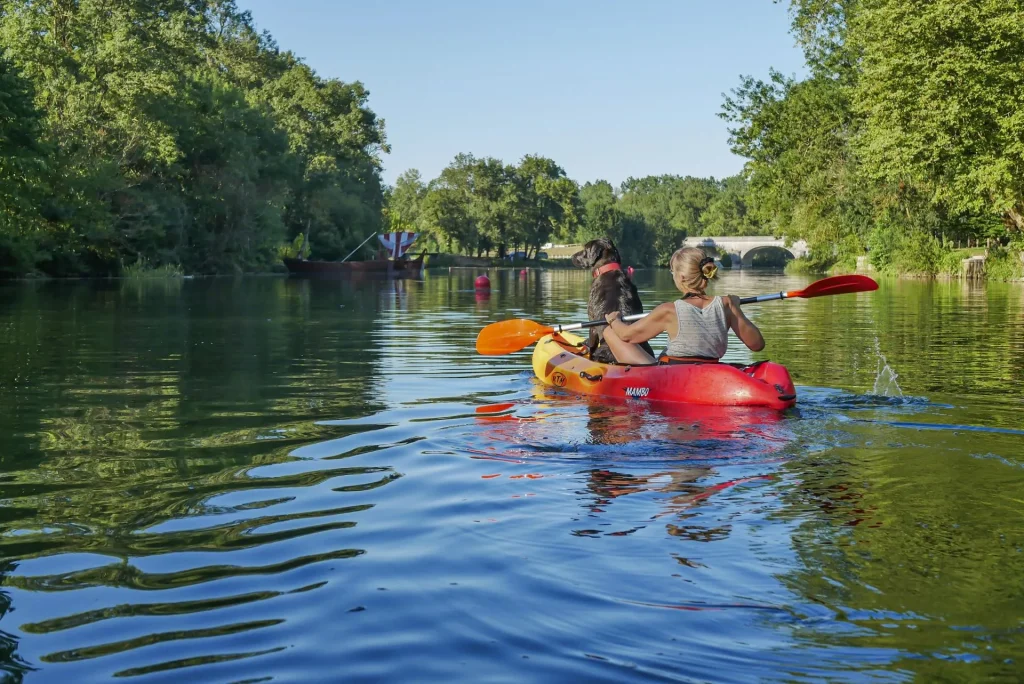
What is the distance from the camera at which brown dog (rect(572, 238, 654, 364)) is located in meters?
12.3

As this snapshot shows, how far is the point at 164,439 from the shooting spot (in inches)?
334

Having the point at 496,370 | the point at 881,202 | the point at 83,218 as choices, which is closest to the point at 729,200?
the point at 881,202

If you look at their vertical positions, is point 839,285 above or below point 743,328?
above

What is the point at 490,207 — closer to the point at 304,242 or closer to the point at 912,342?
the point at 304,242

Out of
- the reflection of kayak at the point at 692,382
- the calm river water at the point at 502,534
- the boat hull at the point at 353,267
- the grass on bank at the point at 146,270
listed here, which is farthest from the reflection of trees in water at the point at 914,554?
the boat hull at the point at 353,267

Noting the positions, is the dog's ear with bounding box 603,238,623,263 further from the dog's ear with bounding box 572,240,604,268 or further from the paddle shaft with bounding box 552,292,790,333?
the paddle shaft with bounding box 552,292,790,333

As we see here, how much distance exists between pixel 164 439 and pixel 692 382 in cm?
454

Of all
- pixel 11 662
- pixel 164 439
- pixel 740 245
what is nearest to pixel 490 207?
pixel 740 245

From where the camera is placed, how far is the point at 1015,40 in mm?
34062

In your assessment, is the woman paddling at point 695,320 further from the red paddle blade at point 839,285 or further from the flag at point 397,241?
the flag at point 397,241

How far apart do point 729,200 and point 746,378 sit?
18178cm

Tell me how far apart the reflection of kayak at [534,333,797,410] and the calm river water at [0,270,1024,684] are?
0.76ft

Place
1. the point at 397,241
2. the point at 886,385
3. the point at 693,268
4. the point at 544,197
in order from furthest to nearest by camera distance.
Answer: the point at 544,197
the point at 397,241
the point at 886,385
the point at 693,268

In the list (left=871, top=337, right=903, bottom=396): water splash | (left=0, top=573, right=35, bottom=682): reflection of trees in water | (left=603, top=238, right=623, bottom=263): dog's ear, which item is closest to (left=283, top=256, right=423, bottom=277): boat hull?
(left=603, top=238, right=623, bottom=263): dog's ear
